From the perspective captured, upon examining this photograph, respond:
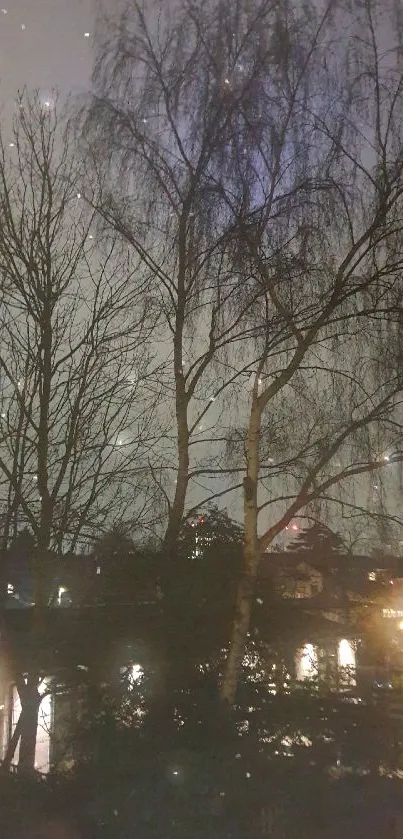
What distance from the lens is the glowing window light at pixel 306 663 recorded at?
8.89 meters

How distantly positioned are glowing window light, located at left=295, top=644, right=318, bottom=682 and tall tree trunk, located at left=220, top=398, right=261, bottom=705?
123 cm

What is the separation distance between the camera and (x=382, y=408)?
7523mm

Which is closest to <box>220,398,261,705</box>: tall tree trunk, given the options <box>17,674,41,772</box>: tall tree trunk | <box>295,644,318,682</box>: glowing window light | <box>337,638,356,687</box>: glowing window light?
<box>295,644,318,682</box>: glowing window light

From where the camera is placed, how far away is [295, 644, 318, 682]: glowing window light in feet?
29.2

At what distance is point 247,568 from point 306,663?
1.99 m

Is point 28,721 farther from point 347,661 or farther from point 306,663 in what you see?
point 347,661

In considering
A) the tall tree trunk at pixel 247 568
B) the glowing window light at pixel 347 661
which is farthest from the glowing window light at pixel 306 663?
the tall tree trunk at pixel 247 568

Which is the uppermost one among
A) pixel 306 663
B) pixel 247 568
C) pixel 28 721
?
pixel 247 568

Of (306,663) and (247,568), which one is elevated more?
(247,568)

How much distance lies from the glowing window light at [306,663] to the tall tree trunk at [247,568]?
1.23 meters

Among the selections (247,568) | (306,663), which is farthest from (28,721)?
(306,663)

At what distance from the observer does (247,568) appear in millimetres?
8008

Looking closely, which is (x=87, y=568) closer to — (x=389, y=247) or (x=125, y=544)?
(x=125, y=544)

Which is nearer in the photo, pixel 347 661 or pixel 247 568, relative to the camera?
pixel 247 568
